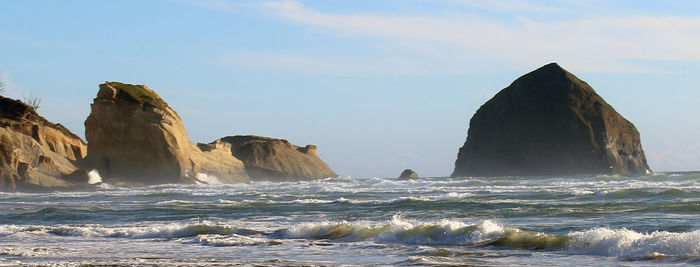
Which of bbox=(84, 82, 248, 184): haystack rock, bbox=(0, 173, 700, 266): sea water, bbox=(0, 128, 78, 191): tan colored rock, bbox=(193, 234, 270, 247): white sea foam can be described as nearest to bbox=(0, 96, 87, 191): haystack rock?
bbox=(0, 128, 78, 191): tan colored rock

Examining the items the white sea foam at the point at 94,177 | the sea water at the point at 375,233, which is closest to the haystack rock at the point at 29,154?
the white sea foam at the point at 94,177

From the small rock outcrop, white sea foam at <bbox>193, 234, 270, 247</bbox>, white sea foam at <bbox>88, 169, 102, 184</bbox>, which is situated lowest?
white sea foam at <bbox>193, 234, 270, 247</bbox>

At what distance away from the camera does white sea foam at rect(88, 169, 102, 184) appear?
50.9 m

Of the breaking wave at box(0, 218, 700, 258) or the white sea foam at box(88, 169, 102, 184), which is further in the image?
the white sea foam at box(88, 169, 102, 184)

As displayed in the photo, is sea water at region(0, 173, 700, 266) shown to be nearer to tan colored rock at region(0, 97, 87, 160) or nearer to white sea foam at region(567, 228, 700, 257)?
white sea foam at region(567, 228, 700, 257)

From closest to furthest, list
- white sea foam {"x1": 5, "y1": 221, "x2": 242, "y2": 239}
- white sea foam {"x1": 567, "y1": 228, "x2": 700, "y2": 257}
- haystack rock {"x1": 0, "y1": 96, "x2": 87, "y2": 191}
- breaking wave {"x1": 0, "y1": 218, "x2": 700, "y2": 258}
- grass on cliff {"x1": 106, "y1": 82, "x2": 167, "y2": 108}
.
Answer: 1. white sea foam {"x1": 567, "y1": 228, "x2": 700, "y2": 257}
2. breaking wave {"x1": 0, "y1": 218, "x2": 700, "y2": 258}
3. white sea foam {"x1": 5, "y1": 221, "x2": 242, "y2": 239}
4. haystack rock {"x1": 0, "y1": 96, "x2": 87, "y2": 191}
5. grass on cliff {"x1": 106, "y1": 82, "x2": 167, "y2": 108}

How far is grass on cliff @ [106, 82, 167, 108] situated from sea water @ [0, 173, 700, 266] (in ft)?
84.9

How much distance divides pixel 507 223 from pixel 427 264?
8.07 meters

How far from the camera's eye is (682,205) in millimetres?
24281

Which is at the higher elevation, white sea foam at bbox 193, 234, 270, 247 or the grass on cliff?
the grass on cliff

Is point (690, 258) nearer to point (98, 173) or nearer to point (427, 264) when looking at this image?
point (427, 264)

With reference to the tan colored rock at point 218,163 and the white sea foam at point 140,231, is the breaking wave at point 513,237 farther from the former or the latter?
the tan colored rock at point 218,163

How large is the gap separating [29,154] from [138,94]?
11.7 meters

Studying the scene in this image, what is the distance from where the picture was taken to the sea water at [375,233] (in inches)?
551
